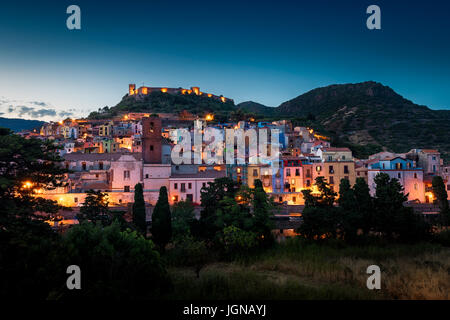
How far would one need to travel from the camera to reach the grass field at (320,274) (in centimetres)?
820

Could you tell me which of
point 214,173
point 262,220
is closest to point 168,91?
point 214,173

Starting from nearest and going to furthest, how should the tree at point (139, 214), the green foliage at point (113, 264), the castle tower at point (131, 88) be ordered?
the green foliage at point (113, 264), the tree at point (139, 214), the castle tower at point (131, 88)

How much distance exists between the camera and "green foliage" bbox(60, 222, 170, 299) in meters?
6.73

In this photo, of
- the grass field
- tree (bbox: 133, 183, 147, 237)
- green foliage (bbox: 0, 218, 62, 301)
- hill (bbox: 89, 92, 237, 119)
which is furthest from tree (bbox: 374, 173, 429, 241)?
hill (bbox: 89, 92, 237, 119)

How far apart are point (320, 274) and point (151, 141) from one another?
27404 mm

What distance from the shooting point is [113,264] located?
296 inches

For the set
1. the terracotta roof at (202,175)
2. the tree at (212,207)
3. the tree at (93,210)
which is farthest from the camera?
the terracotta roof at (202,175)

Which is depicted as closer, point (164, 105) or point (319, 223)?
point (319, 223)

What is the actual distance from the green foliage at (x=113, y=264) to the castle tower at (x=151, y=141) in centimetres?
2543

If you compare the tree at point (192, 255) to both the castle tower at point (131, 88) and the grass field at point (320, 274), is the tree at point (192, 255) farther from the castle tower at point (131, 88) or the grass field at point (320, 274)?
Answer: the castle tower at point (131, 88)

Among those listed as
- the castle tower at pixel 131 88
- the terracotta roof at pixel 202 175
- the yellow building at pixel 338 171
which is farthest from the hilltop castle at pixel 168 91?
the yellow building at pixel 338 171

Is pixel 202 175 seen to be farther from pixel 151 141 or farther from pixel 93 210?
pixel 93 210
